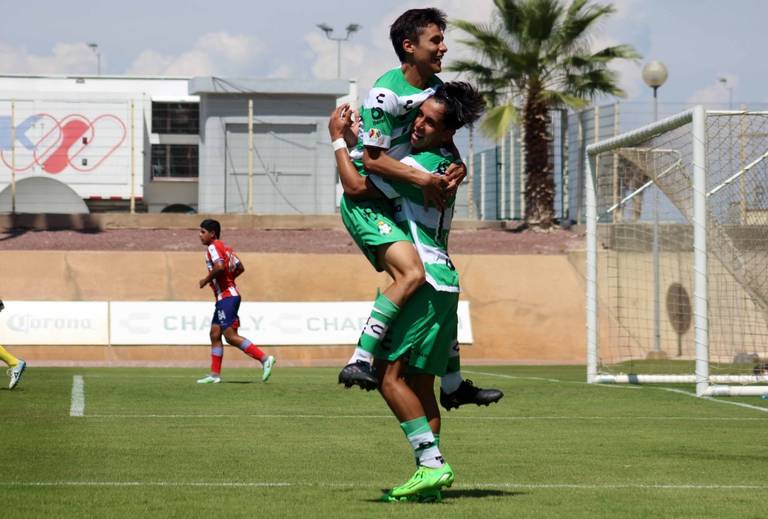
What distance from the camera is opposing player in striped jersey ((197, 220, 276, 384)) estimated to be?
17.7m

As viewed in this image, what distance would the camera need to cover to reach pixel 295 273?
28.6 m

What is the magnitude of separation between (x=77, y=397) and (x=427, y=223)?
26.1ft

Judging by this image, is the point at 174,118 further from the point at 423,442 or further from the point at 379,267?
the point at 423,442

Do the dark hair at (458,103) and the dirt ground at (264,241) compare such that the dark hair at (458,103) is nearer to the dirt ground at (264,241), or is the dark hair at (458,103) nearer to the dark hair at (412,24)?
the dark hair at (412,24)

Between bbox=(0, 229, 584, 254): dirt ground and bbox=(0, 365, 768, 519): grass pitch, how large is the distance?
53.1 ft

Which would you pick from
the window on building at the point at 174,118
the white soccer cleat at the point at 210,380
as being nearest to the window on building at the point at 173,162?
the window on building at the point at 174,118

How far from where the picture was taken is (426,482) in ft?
20.9

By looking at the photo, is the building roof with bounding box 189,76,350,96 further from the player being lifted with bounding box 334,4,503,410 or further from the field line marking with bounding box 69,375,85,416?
the player being lifted with bounding box 334,4,503,410

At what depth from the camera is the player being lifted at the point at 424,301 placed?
657cm

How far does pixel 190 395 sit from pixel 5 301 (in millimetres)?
12410

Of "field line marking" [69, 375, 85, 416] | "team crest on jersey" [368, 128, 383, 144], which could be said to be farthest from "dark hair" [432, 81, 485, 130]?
"field line marking" [69, 375, 85, 416]

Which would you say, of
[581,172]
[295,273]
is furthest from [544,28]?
[295,273]

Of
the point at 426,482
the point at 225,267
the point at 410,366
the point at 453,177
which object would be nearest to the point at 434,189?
Answer: the point at 453,177

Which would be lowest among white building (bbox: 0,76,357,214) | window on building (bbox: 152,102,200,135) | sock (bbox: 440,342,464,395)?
sock (bbox: 440,342,464,395)
